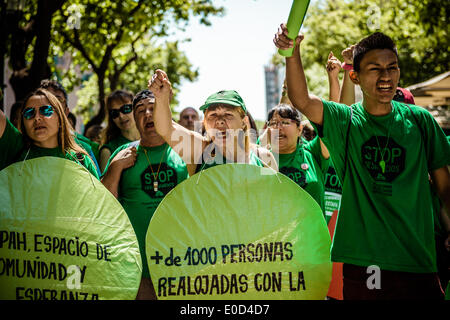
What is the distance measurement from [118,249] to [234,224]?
0.60 m

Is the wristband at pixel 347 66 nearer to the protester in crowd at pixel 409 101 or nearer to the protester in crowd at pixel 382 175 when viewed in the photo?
the protester in crowd at pixel 409 101

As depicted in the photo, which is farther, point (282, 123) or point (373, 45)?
point (282, 123)

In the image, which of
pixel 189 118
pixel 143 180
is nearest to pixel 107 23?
pixel 189 118

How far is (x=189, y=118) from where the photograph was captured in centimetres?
620

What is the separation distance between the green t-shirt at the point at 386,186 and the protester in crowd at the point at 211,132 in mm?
526

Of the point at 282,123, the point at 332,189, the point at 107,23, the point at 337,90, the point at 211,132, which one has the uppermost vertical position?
the point at 107,23

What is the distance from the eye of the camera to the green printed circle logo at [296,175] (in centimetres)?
383

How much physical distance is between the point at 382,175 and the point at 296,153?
1625 millimetres

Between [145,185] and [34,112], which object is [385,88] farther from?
[34,112]

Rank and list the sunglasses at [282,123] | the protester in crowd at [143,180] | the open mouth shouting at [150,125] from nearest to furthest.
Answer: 1. the protester in crowd at [143,180]
2. the open mouth shouting at [150,125]
3. the sunglasses at [282,123]

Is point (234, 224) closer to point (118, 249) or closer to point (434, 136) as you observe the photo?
point (118, 249)

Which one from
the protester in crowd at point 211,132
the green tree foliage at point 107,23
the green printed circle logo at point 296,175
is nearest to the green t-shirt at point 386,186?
the protester in crowd at point 211,132
